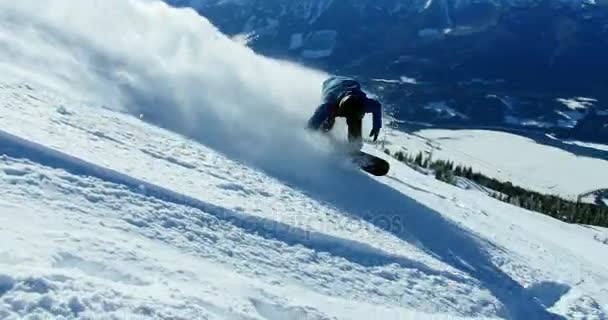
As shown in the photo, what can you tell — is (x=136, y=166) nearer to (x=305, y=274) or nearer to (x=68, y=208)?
(x=68, y=208)

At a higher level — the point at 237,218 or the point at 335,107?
the point at 335,107

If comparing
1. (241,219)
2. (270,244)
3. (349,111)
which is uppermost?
(349,111)

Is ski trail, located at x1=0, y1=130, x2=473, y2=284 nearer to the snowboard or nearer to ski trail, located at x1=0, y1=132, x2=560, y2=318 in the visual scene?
ski trail, located at x1=0, y1=132, x2=560, y2=318

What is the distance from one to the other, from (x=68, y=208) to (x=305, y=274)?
2987 millimetres

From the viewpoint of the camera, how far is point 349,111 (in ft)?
49.2

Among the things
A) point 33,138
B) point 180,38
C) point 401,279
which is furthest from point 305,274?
point 180,38

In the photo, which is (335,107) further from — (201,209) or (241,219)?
(201,209)

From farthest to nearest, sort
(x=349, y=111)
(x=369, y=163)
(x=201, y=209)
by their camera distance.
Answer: (x=369, y=163)
(x=349, y=111)
(x=201, y=209)

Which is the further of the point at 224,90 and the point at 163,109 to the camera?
the point at 224,90

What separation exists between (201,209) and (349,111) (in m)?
6.54

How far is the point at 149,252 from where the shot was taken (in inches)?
279

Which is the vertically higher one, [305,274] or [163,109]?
[163,109]

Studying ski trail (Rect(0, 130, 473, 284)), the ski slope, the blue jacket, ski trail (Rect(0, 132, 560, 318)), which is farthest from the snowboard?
ski trail (Rect(0, 130, 473, 284))

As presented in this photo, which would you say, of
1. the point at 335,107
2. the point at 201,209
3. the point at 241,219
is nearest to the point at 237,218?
the point at 241,219
